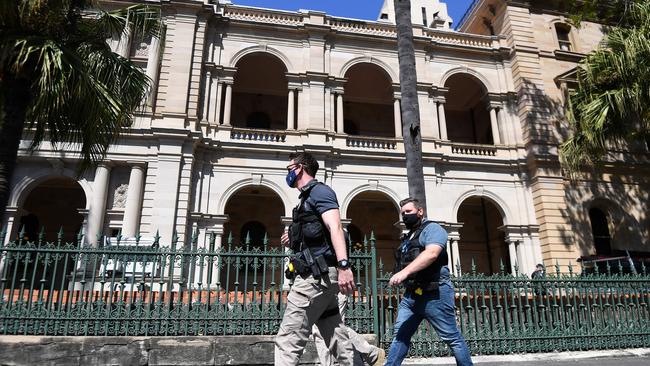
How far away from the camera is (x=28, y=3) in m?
6.15

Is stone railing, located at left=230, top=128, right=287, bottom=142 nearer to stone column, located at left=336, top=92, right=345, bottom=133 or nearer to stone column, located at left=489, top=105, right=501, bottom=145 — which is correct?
stone column, located at left=336, top=92, right=345, bottom=133

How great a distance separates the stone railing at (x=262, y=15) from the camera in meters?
17.1

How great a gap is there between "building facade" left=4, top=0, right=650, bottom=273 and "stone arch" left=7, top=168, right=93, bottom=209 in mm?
42

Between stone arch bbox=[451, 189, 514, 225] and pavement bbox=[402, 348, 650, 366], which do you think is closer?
pavement bbox=[402, 348, 650, 366]

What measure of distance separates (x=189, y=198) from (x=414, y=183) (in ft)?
28.1

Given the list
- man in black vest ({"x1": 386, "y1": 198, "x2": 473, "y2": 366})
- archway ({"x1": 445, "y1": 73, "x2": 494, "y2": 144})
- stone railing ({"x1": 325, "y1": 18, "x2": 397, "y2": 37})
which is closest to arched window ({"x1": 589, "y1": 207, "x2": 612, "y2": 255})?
archway ({"x1": 445, "y1": 73, "x2": 494, "y2": 144})

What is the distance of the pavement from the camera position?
20.3ft

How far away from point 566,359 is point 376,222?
43.8 ft

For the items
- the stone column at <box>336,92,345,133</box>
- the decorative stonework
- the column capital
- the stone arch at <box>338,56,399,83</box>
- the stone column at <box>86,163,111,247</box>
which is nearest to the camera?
the stone column at <box>86,163,111,247</box>

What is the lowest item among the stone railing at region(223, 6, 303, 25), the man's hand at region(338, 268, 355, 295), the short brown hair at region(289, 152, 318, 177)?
the man's hand at region(338, 268, 355, 295)

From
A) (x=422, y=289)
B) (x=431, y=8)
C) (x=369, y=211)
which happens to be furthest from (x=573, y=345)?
A: (x=431, y=8)

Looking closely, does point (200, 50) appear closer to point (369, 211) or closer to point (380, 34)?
point (380, 34)

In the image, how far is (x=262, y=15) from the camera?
17344 mm

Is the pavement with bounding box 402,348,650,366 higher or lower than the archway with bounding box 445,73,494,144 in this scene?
lower
